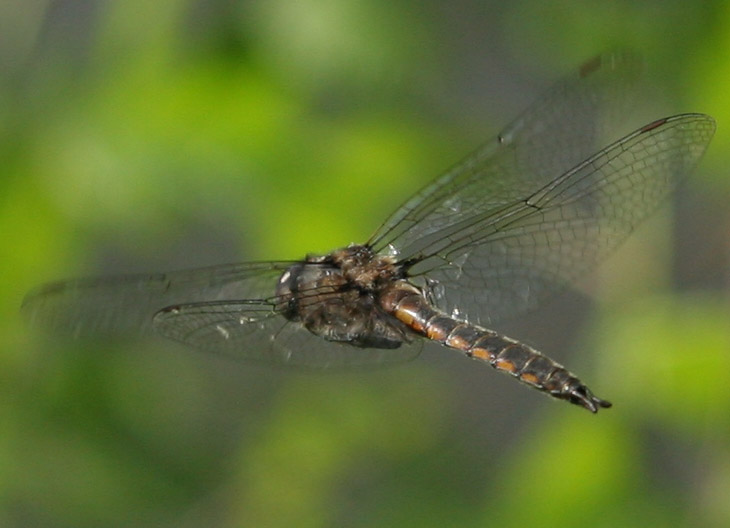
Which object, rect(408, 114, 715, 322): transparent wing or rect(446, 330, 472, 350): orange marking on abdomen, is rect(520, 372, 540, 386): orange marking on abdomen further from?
rect(408, 114, 715, 322): transparent wing

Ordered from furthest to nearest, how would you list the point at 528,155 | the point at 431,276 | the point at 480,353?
the point at 528,155
the point at 431,276
the point at 480,353

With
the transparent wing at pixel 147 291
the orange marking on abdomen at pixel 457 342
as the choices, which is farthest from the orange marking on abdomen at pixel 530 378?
the transparent wing at pixel 147 291

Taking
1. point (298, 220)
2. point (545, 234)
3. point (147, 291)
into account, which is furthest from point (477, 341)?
point (298, 220)

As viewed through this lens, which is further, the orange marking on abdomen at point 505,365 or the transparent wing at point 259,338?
the transparent wing at point 259,338

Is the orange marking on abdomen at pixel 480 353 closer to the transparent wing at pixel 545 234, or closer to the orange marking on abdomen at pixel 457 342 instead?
the orange marking on abdomen at pixel 457 342

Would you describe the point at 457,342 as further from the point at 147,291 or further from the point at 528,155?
the point at 147,291

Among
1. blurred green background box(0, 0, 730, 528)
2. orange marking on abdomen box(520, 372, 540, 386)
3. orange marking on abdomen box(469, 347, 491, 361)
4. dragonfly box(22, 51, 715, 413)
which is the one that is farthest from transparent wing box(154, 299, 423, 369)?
blurred green background box(0, 0, 730, 528)
